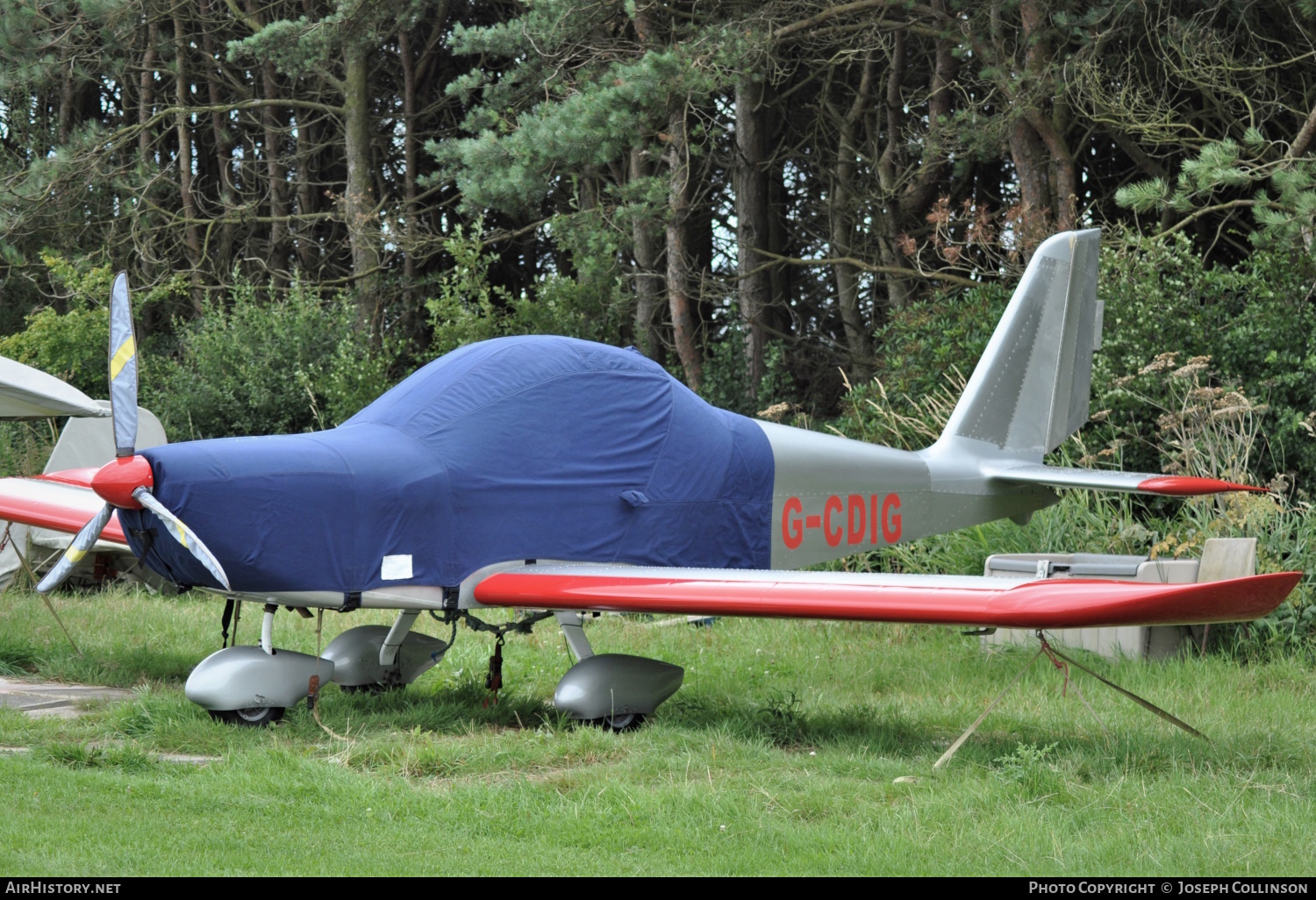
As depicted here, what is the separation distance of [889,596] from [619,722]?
1483 millimetres

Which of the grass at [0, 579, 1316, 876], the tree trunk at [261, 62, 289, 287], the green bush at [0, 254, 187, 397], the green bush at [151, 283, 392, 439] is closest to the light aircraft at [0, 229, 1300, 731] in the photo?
the grass at [0, 579, 1316, 876]

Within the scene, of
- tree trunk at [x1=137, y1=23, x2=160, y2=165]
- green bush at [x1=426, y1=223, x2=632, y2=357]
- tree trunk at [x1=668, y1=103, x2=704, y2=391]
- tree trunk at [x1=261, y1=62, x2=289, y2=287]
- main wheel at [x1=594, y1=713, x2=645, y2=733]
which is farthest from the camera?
tree trunk at [x1=261, y1=62, x2=289, y2=287]

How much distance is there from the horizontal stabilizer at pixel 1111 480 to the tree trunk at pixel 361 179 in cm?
1058

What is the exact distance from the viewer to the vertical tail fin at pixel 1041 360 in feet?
25.8

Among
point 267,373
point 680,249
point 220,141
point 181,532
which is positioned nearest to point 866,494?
point 181,532

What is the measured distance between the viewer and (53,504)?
7574 mm

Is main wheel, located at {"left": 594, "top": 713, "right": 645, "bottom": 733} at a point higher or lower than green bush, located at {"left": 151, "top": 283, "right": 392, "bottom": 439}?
lower

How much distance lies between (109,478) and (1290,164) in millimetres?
8482

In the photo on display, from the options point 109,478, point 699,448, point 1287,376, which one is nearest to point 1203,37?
point 1287,376

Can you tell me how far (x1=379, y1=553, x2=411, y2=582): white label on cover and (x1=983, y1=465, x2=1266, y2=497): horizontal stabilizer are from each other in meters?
3.69

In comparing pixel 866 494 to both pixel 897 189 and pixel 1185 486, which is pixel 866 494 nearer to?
pixel 1185 486

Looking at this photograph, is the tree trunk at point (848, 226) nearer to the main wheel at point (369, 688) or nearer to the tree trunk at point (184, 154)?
the tree trunk at point (184, 154)

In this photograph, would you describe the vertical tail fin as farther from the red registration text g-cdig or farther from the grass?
the grass

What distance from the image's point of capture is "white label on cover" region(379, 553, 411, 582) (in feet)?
18.1
